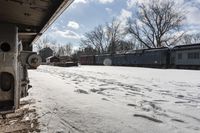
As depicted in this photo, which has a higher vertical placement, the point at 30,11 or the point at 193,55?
the point at 193,55

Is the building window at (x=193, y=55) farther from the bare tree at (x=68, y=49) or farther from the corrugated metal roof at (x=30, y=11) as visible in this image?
the bare tree at (x=68, y=49)

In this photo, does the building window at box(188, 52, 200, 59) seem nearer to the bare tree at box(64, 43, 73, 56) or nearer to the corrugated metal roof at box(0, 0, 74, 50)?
the corrugated metal roof at box(0, 0, 74, 50)

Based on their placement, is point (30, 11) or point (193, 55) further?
point (193, 55)

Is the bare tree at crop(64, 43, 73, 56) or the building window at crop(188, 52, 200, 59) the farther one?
the bare tree at crop(64, 43, 73, 56)

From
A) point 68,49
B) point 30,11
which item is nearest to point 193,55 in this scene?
point 30,11

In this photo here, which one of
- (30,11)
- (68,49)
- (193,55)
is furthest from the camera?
(68,49)

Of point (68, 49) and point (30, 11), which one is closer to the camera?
point (30, 11)

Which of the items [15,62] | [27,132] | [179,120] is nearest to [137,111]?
[179,120]

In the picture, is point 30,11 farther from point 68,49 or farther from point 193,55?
point 68,49

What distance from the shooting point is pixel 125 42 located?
93.4 metres

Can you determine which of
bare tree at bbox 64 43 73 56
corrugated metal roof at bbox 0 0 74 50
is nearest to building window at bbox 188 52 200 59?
corrugated metal roof at bbox 0 0 74 50

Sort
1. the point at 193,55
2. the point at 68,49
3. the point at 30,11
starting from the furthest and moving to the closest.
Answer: the point at 68,49, the point at 193,55, the point at 30,11

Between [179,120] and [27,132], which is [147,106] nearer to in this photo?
[179,120]

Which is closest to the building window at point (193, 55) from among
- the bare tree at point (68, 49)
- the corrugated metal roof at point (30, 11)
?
the corrugated metal roof at point (30, 11)
